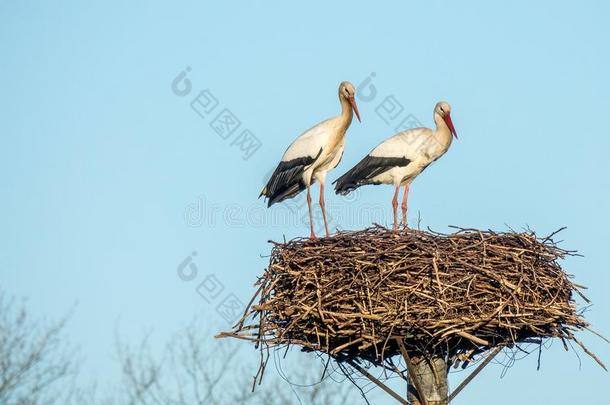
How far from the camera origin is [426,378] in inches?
403

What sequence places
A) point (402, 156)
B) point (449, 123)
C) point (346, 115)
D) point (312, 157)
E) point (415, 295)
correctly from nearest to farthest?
point (415, 295) < point (312, 157) < point (346, 115) < point (402, 156) < point (449, 123)

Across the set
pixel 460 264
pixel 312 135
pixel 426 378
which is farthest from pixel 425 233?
pixel 312 135

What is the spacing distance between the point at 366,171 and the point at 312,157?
0.99 m

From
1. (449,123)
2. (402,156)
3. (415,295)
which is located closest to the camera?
(415,295)

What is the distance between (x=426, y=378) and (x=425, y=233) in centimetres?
125

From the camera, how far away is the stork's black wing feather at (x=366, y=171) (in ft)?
45.0

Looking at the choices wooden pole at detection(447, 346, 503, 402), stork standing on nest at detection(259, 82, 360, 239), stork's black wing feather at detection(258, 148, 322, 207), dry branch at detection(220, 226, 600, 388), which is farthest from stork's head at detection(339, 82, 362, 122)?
wooden pole at detection(447, 346, 503, 402)

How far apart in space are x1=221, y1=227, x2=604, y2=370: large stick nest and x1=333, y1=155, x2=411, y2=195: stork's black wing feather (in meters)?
3.41

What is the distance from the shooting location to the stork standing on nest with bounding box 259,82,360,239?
42.8 feet

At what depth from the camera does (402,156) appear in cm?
1373

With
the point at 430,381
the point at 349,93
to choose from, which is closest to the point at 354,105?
the point at 349,93

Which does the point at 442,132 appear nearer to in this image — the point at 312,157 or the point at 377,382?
the point at 312,157

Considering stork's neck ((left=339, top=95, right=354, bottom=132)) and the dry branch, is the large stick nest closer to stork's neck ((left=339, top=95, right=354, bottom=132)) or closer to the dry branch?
the dry branch

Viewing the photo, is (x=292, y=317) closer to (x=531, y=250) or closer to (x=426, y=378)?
(x=426, y=378)
